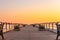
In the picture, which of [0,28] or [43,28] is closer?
[0,28]

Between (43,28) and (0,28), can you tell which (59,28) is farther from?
(43,28)

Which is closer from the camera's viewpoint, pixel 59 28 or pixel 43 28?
pixel 59 28

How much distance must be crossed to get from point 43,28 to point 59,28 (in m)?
18.4

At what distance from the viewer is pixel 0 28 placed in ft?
43.5

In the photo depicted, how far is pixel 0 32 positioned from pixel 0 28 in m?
0.27

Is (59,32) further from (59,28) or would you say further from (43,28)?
(43,28)

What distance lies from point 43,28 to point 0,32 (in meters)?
18.7

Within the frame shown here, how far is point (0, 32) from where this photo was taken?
1318 cm

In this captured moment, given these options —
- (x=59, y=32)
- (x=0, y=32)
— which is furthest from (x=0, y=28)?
(x=59, y=32)

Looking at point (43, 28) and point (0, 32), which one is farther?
point (43, 28)

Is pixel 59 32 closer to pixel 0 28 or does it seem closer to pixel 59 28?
pixel 59 28

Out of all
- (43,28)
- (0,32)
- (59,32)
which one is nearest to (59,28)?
(59,32)

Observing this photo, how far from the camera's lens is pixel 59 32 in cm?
1296

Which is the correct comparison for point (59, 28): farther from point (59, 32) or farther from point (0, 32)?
point (0, 32)
